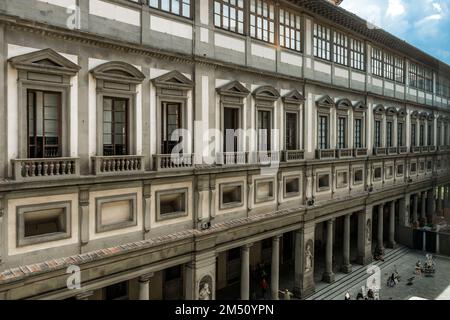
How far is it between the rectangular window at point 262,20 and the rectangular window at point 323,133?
7739mm

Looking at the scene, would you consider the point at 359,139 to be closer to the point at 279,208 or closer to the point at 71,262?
the point at 279,208

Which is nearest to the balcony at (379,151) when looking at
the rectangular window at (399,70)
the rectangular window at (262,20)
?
the rectangular window at (399,70)

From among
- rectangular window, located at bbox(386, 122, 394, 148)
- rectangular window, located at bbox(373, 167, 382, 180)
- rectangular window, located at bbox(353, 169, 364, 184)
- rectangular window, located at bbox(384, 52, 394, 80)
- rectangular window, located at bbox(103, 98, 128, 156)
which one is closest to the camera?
rectangular window, located at bbox(103, 98, 128, 156)

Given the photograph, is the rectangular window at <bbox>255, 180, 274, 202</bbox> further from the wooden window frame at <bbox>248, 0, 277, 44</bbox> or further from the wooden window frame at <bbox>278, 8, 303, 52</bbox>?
the wooden window frame at <bbox>278, 8, 303, 52</bbox>

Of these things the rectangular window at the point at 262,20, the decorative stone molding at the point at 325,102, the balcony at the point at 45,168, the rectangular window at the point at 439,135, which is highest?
the rectangular window at the point at 262,20

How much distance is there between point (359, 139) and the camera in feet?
108

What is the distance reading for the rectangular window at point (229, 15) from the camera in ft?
67.3

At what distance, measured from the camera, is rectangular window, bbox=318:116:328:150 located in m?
28.4

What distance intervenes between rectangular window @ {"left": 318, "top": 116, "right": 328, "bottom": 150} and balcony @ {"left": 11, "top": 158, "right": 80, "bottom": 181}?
61.1 ft

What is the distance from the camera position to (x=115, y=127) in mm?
16672

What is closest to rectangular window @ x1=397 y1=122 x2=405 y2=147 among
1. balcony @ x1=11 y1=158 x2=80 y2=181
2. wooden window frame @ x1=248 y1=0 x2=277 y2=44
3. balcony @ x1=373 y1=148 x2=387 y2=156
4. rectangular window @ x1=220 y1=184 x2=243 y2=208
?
balcony @ x1=373 y1=148 x2=387 y2=156

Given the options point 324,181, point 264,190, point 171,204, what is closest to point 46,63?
point 171,204

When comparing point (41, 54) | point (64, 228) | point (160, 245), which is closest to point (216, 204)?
point (160, 245)

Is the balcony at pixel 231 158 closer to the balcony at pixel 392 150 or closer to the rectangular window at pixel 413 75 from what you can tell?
the balcony at pixel 392 150
